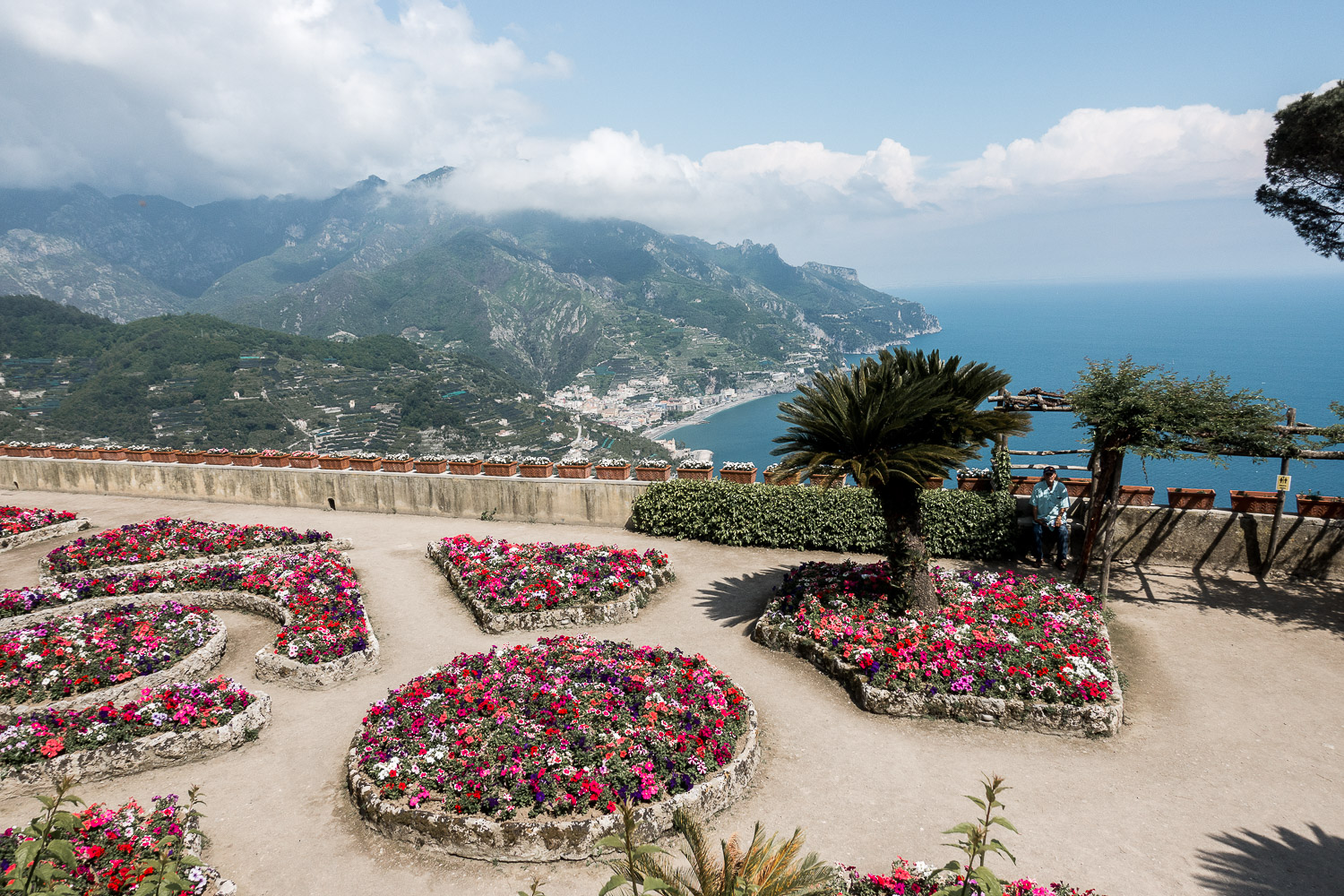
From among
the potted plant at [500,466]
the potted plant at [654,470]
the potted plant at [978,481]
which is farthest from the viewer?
the potted plant at [500,466]

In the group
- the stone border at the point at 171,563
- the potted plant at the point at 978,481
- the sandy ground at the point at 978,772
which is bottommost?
the sandy ground at the point at 978,772

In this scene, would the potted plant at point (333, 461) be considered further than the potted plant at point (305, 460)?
No

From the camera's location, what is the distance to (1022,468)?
12961 millimetres

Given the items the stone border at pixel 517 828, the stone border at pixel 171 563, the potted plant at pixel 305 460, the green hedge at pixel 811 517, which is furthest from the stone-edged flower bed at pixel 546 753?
the potted plant at pixel 305 460

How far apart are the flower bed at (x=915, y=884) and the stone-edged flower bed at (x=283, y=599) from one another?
7.09 m

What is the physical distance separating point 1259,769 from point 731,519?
8.86 m

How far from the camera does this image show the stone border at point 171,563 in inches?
469

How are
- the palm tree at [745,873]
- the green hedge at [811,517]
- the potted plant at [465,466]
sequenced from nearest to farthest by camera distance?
the palm tree at [745,873] < the green hedge at [811,517] < the potted plant at [465,466]

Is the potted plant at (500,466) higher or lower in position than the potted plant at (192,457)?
lower

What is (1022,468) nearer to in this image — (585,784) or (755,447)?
(585,784)

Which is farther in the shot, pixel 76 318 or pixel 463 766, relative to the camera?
pixel 76 318

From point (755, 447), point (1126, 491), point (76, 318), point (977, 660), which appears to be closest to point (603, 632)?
point (977, 660)

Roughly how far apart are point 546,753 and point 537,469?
10.2m

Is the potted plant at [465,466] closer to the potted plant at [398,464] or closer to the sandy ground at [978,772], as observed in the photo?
the potted plant at [398,464]
